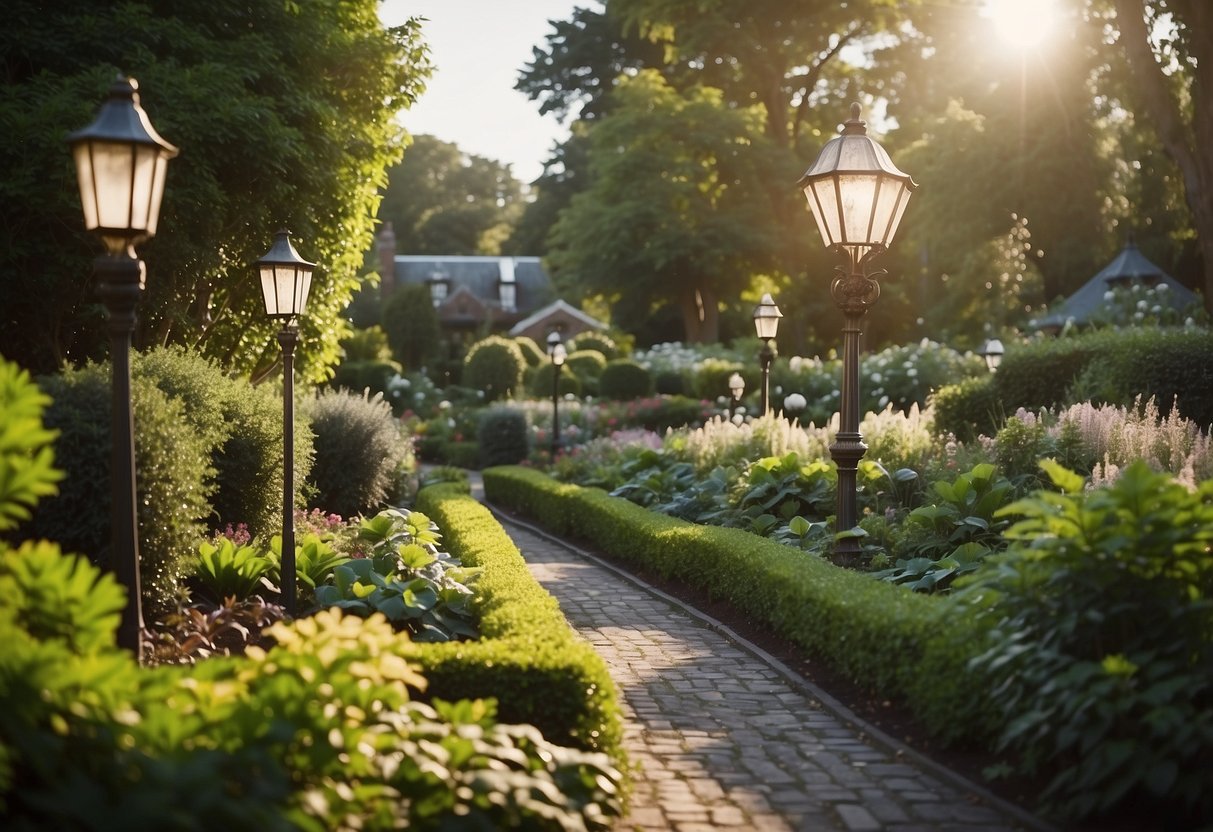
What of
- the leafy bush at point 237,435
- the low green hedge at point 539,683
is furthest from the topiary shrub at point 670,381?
the low green hedge at point 539,683

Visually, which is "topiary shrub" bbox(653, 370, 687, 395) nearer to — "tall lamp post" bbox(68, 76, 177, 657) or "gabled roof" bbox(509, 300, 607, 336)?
"gabled roof" bbox(509, 300, 607, 336)

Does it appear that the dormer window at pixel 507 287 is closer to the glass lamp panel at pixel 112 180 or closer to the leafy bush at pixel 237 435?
the leafy bush at pixel 237 435

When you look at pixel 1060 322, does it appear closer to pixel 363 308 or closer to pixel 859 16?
pixel 859 16

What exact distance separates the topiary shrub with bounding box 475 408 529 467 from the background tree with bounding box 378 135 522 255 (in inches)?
1616

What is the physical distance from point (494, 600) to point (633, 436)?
15.3m

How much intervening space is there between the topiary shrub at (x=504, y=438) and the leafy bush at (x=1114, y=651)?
2031 centimetres

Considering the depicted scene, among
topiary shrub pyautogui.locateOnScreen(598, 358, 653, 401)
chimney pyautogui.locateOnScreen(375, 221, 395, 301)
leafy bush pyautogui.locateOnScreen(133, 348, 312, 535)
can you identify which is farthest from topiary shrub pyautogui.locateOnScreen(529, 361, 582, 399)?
chimney pyautogui.locateOnScreen(375, 221, 395, 301)

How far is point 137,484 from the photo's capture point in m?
6.48

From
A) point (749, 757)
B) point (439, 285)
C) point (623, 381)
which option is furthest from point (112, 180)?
point (439, 285)

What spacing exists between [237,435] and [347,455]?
3662mm

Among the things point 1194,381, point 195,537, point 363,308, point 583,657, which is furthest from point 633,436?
point 363,308

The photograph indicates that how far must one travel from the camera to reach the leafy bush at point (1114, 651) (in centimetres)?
411

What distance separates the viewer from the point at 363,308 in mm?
51969

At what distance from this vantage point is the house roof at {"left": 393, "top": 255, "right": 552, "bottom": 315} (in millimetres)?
61938
